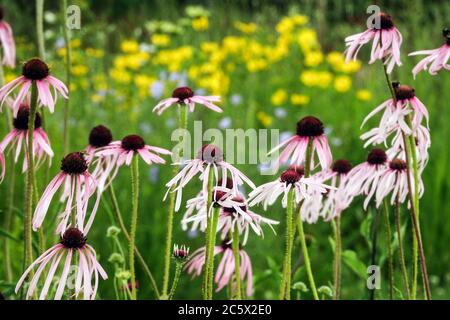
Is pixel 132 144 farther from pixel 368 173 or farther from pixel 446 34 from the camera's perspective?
pixel 446 34

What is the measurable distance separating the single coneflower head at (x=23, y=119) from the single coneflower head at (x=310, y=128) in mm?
424

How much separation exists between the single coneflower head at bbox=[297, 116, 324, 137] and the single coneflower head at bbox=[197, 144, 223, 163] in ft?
0.57

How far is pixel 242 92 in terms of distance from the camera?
12.7ft

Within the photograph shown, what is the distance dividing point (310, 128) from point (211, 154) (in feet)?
0.63

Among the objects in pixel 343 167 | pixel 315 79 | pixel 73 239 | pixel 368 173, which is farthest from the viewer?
pixel 315 79

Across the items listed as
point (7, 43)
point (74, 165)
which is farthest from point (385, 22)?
point (7, 43)

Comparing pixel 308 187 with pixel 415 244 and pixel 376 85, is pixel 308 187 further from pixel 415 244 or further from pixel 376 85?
pixel 376 85

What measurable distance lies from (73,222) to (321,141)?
14.6 inches

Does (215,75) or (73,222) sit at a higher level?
(215,75)

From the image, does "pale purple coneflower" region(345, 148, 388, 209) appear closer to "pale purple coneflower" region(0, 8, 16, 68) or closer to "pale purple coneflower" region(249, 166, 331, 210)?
"pale purple coneflower" region(249, 166, 331, 210)

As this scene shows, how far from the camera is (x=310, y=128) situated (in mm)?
1024

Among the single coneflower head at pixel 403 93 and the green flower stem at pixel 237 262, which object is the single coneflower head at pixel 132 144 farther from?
the single coneflower head at pixel 403 93
